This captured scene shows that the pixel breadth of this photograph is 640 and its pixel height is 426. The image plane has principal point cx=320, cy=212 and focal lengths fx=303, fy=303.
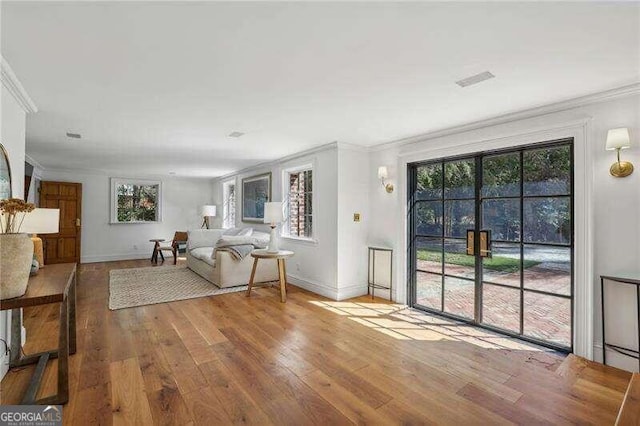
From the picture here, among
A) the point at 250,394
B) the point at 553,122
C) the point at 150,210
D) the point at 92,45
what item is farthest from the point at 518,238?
the point at 150,210

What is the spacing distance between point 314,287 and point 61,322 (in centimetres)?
318

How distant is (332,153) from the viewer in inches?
169

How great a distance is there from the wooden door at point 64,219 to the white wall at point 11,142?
5087mm

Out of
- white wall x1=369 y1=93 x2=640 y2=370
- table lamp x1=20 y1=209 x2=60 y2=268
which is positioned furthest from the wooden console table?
white wall x1=369 y1=93 x2=640 y2=370

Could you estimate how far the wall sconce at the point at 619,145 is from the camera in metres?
2.30

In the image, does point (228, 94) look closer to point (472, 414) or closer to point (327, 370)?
point (327, 370)

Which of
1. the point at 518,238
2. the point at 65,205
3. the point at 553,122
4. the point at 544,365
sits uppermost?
the point at 553,122

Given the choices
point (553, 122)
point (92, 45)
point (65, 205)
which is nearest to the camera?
point (92, 45)

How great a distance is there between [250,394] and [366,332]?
1.43 m

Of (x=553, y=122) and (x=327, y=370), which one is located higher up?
(x=553, y=122)

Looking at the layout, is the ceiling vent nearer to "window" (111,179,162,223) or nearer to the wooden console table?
the wooden console table

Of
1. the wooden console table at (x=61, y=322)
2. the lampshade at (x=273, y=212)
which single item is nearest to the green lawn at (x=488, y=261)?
the lampshade at (x=273, y=212)

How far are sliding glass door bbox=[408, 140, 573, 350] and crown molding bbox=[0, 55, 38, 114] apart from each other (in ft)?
12.8

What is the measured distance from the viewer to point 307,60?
1941 mm
